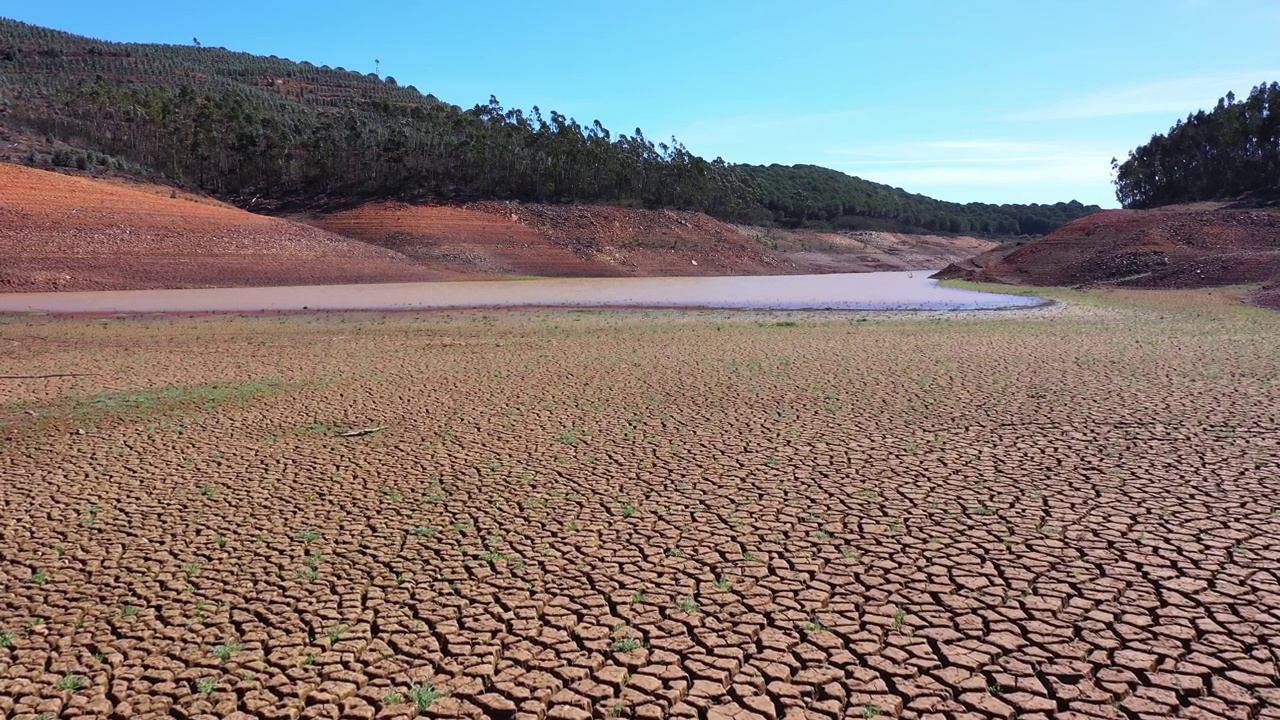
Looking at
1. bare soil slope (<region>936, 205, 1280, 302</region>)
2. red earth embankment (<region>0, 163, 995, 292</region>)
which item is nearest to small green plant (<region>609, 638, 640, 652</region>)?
red earth embankment (<region>0, 163, 995, 292</region>)

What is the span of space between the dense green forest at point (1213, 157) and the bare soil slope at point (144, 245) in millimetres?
63764

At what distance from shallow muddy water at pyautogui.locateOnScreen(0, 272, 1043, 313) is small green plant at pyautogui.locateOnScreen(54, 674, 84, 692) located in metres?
23.8

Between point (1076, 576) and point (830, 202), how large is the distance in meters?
122

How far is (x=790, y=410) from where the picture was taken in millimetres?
10320

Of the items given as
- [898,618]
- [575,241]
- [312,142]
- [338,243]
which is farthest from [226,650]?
[312,142]

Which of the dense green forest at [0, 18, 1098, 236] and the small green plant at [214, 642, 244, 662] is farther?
the dense green forest at [0, 18, 1098, 236]

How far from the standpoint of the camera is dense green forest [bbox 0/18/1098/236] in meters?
64.3

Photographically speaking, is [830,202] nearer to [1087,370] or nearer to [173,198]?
[173,198]

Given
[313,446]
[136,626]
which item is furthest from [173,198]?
[136,626]

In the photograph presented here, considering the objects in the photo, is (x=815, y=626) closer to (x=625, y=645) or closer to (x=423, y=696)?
(x=625, y=645)

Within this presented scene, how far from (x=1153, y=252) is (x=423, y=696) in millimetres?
47030

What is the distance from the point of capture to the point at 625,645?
4457mm

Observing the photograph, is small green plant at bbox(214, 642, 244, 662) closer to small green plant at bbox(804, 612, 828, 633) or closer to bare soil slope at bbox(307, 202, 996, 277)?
small green plant at bbox(804, 612, 828, 633)

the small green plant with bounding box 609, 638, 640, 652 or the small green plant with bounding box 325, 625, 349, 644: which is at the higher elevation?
the small green plant with bounding box 609, 638, 640, 652
